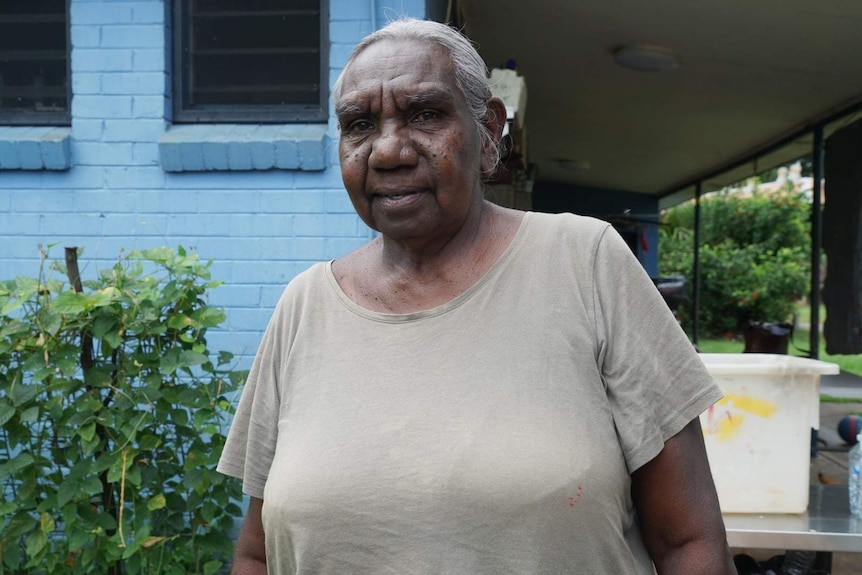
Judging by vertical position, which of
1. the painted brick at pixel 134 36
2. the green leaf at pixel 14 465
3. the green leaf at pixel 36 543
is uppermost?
the painted brick at pixel 134 36

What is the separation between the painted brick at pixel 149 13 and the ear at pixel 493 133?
8.70ft

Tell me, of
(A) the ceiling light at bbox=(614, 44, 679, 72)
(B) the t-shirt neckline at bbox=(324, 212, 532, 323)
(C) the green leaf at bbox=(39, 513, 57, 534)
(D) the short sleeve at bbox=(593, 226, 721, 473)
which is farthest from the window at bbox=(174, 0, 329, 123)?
(D) the short sleeve at bbox=(593, 226, 721, 473)

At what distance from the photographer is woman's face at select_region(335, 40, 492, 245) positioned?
4.74 ft

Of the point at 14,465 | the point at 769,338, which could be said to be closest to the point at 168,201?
the point at 14,465

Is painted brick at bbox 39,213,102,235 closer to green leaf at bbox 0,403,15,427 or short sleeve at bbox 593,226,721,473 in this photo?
green leaf at bbox 0,403,15,427

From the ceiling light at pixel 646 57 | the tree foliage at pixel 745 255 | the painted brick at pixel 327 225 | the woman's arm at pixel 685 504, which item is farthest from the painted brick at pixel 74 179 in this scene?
the tree foliage at pixel 745 255

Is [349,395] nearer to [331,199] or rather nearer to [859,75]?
[331,199]

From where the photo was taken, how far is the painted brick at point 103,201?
3756 mm

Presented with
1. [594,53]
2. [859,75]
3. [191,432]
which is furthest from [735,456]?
[859,75]

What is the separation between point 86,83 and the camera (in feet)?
12.3

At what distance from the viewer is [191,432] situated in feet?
9.79

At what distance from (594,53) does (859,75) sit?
1765 millimetres

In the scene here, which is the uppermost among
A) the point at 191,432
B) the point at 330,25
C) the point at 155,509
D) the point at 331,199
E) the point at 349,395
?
the point at 330,25

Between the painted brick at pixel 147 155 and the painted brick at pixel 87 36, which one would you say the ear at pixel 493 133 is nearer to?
the painted brick at pixel 147 155
